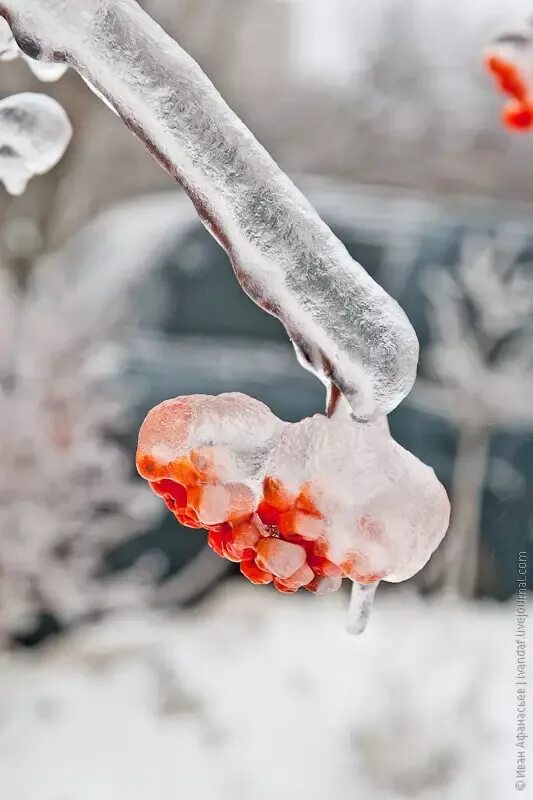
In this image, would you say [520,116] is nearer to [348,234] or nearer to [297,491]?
[297,491]

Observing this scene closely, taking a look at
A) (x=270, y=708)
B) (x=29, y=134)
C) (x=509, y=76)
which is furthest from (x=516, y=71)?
(x=270, y=708)

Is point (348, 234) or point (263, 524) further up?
point (263, 524)

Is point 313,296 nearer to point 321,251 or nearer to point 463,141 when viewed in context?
point 321,251

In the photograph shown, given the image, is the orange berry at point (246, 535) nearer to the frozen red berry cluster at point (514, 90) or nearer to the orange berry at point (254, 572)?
the orange berry at point (254, 572)

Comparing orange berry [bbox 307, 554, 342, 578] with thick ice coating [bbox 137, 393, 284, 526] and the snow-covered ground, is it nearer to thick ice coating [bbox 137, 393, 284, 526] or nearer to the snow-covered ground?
thick ice coating [bbox 137, 393, 284, 526]

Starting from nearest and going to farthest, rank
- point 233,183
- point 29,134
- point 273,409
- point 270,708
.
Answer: point 233,183
point 29,134
point 270,708
point 273,409

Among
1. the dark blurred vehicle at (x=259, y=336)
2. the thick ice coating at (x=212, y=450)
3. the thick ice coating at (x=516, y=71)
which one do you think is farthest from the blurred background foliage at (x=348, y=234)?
the thick ice coating at (x=212, y=450)

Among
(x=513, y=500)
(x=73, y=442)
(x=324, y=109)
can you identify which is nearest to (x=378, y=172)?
(x=324, y=109)
